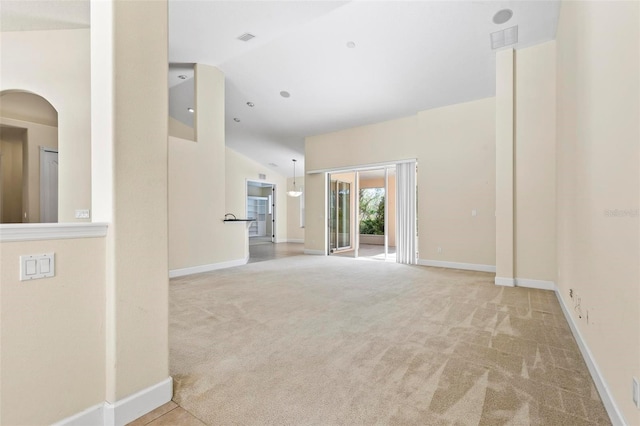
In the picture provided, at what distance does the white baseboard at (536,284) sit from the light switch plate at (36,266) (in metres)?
5.35

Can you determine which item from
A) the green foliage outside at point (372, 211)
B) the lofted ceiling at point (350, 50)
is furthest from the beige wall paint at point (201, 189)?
the green foliage outside at point (372, 211)

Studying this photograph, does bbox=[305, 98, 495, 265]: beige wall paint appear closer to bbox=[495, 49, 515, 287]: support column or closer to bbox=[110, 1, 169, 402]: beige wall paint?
bbox=[495, 49, 515, 287]: support column

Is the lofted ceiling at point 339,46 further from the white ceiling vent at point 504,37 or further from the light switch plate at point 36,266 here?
the light switch plate at point 36,266

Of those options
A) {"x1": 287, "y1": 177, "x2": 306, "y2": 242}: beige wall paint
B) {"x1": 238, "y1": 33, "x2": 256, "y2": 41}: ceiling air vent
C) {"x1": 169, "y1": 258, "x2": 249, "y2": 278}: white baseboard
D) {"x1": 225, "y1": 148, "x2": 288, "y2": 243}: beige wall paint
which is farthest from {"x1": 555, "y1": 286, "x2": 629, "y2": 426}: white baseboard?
{"x1": 287, "y1": 177, "x2": 306, "y2": 242}: beige wall paint

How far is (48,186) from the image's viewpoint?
18.7ft

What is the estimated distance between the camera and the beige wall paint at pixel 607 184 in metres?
1.41

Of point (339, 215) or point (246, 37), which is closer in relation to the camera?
point (246, 37)

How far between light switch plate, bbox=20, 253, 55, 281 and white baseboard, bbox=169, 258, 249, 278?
13.6ft

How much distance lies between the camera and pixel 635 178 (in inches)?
54.0

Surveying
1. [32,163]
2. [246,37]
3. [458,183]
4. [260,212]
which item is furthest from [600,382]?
[260,212]

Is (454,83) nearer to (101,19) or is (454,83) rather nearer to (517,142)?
(517,142)

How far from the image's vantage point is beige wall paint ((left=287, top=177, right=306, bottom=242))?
40.4ft

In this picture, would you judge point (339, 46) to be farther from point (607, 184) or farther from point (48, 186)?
point (48, 186)

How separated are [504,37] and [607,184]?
3547mm
